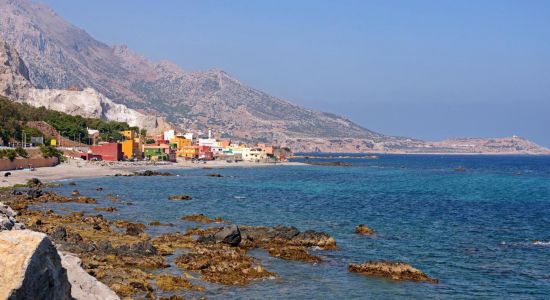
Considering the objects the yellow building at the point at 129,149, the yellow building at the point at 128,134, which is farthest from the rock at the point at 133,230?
the yellow building at the point at 128,134

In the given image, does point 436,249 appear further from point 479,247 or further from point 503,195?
point 503,195

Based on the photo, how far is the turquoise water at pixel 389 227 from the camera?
89.6ft

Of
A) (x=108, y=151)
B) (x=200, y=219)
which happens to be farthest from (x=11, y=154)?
(x=200, y=219)

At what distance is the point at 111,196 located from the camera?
68.5m

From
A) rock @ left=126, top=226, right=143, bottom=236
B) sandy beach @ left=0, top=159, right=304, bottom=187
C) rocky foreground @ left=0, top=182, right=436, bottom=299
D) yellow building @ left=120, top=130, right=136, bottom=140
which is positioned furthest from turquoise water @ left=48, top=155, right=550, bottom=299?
yellow building @ left=120, top=130, right=136, bottom=140

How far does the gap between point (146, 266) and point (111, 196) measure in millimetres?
41301

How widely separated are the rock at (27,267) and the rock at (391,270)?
62.7 feet

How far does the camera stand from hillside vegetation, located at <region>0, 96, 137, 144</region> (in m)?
130

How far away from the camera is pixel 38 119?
158m

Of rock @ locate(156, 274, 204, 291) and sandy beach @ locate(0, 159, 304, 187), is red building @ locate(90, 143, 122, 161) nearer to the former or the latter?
sandy beach @ locate(0, 159, 304, 187)

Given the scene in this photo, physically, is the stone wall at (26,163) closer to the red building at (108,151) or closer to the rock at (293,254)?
the red building at (108,151)

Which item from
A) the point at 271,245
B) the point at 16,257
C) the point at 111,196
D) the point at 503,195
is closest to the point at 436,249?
the point at 271,245

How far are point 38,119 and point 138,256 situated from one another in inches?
5446

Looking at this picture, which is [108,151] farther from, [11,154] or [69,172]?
[11,154]
